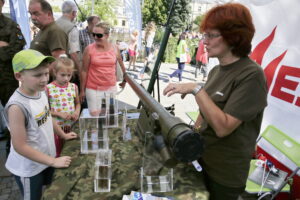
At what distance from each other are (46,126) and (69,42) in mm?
2075

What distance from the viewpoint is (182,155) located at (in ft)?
3.21

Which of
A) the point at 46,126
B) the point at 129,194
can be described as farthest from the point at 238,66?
the point at 46,126

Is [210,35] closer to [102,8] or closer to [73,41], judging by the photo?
[73,41]

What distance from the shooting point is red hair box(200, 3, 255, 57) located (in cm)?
122

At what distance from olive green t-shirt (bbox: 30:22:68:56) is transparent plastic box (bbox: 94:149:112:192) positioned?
1929 mm

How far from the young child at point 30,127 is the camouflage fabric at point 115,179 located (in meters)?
0.11

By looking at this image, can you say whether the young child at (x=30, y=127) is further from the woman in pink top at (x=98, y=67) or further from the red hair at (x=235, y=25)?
the woman in pink top at (x=98, y=67)

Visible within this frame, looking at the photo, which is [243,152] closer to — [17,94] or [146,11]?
[17,94]

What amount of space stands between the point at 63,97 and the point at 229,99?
1.63 metres

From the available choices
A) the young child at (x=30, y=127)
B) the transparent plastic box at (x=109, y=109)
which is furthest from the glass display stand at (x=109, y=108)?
the young child at (x=30, y=127)

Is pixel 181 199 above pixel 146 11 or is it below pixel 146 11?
below

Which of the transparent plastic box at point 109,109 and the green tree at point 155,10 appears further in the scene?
the green tree at point 155,10

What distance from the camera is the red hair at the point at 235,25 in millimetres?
1221

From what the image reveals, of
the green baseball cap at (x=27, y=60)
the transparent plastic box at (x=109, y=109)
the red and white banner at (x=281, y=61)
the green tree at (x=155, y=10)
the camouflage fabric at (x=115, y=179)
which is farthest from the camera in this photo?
the green tree at (x=155, y=10)
